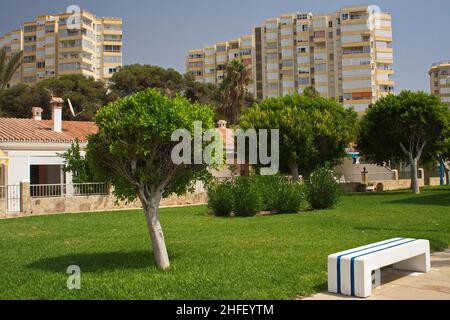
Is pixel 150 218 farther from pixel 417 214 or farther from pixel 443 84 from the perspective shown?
pixel 443 84

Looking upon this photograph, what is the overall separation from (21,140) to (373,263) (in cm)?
2283

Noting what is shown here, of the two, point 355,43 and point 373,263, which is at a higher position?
point 355,43

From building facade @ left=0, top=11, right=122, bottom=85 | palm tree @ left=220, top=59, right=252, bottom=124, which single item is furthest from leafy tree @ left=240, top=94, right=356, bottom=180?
building facade @ left=0, top=11, right=122, bottom=85

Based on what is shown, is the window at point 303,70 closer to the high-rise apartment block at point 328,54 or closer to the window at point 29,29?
the high-rise apartment block at point 328,54

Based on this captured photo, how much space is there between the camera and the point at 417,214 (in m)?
18.1

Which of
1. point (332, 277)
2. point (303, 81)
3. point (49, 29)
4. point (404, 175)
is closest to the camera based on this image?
point (332, 277)

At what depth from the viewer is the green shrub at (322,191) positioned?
21.8 metres

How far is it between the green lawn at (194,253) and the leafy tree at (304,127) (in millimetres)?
12028

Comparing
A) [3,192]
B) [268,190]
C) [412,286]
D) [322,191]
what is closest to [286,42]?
[322,191]

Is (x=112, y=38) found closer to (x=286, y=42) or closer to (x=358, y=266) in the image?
(x=286, y=42)

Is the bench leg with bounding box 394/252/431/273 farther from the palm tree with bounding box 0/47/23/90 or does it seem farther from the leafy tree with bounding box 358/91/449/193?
the palm tree with bounding box 0/47/23/90

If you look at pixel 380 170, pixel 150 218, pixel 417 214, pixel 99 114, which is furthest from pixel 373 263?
pixel 380 170

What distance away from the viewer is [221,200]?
64.0ft

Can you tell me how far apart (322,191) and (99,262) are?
47.1ft
